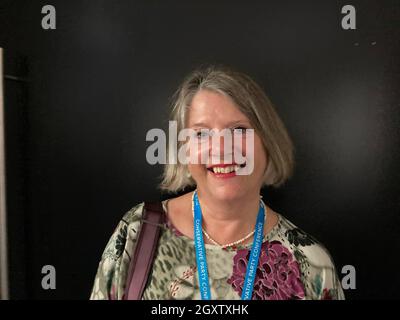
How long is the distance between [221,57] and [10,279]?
1.21m

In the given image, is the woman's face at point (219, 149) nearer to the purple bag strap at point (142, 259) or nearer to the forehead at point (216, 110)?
the forehead at point (216, 110)

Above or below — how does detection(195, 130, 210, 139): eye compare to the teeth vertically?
above

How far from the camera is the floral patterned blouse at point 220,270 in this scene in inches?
48.4

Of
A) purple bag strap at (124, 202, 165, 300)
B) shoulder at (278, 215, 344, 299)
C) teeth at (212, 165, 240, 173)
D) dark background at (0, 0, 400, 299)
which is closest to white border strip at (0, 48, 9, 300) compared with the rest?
dark background at (0, 0, 400, 299)

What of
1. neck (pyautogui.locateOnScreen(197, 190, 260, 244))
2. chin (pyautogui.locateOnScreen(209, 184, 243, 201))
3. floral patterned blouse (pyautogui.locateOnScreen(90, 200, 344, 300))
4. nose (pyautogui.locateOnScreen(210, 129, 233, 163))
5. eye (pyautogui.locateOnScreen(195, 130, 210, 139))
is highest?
eye (pyautogui.locateOnScreen(195, 130, 210, 139))

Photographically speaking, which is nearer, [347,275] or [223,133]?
[223,133]

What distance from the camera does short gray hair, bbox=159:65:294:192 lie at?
4.00 feet

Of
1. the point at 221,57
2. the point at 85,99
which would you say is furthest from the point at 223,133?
the point at 85,99

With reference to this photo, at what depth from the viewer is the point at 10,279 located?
1429 millimetres

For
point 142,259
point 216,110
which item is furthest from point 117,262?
point 216,110

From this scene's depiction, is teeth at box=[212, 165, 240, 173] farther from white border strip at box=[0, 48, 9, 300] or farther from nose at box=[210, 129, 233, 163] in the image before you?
white border strip at box=[0, 48, 9, 300]
